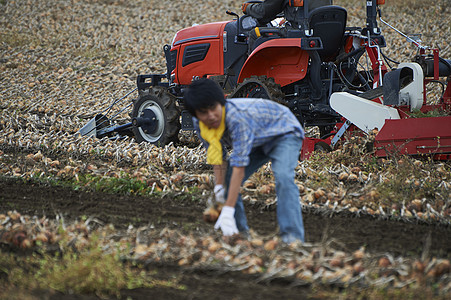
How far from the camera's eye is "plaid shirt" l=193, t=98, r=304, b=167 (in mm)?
4148

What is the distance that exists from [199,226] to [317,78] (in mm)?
3588

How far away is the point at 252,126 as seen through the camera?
424 cm

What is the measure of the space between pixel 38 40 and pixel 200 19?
5.55 m

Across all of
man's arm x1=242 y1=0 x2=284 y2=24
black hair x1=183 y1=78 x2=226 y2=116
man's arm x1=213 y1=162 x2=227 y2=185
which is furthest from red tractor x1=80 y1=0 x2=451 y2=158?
black hair x1=183 y1=78 x2=226 y2=116

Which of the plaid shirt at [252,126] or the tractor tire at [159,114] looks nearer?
the plaid shirt at [252,126]

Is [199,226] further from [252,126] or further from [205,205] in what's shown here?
[252,126]

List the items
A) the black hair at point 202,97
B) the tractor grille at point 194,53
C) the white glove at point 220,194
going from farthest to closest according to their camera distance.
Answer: the tractor grille at point 194,53
the white glove at point 220,194
the black hair at point 202,97

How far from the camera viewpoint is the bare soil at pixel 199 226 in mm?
3824

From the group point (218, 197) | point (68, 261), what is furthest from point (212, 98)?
point (68, 261)

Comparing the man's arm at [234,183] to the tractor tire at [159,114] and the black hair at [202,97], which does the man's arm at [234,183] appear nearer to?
the black hair at [202,97]

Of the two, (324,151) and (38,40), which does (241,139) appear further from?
(38,40)

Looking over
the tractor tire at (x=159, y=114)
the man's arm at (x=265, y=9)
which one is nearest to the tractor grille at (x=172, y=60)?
the tractor tire at (x=159, y=114)

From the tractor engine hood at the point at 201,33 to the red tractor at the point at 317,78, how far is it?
0.02m

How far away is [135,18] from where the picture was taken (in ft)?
69.2
